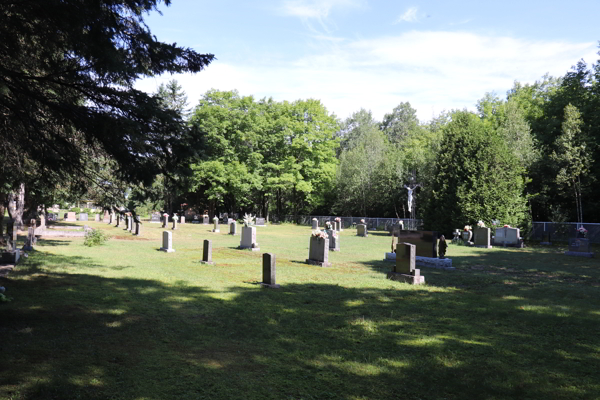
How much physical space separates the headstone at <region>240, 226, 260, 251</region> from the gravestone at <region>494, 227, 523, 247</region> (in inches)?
565

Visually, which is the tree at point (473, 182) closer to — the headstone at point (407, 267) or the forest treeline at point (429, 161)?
the forest treeline at point (429, 161)

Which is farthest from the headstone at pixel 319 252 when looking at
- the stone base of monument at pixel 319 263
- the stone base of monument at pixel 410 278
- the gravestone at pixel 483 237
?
the gravestone at pixel 483 237

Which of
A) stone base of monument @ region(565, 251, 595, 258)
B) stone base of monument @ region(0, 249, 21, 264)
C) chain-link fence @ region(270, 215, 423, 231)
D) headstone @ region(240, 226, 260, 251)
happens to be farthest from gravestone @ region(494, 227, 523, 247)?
stone base of monument @ region(0, 249, 21, 264)

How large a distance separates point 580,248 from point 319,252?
12999mm

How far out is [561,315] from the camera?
792 cm

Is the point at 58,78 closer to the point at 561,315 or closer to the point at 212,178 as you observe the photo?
the point at 561,315

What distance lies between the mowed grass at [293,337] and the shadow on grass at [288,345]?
0.02m

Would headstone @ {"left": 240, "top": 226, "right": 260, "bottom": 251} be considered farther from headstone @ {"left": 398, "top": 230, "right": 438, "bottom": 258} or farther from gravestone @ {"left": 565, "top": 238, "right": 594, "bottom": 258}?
gravestone @ {"left": 565, "top": 238, "right": 594, "bottom": 258}

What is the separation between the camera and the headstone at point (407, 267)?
11227mm

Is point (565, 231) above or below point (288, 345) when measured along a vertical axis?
above

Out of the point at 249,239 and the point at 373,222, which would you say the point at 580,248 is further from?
the point at 373,222

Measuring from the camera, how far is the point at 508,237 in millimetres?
24547

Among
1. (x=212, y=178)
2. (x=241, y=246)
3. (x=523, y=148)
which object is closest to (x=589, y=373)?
(x=241, y=246)

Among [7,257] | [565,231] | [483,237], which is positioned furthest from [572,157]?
[7,257]
